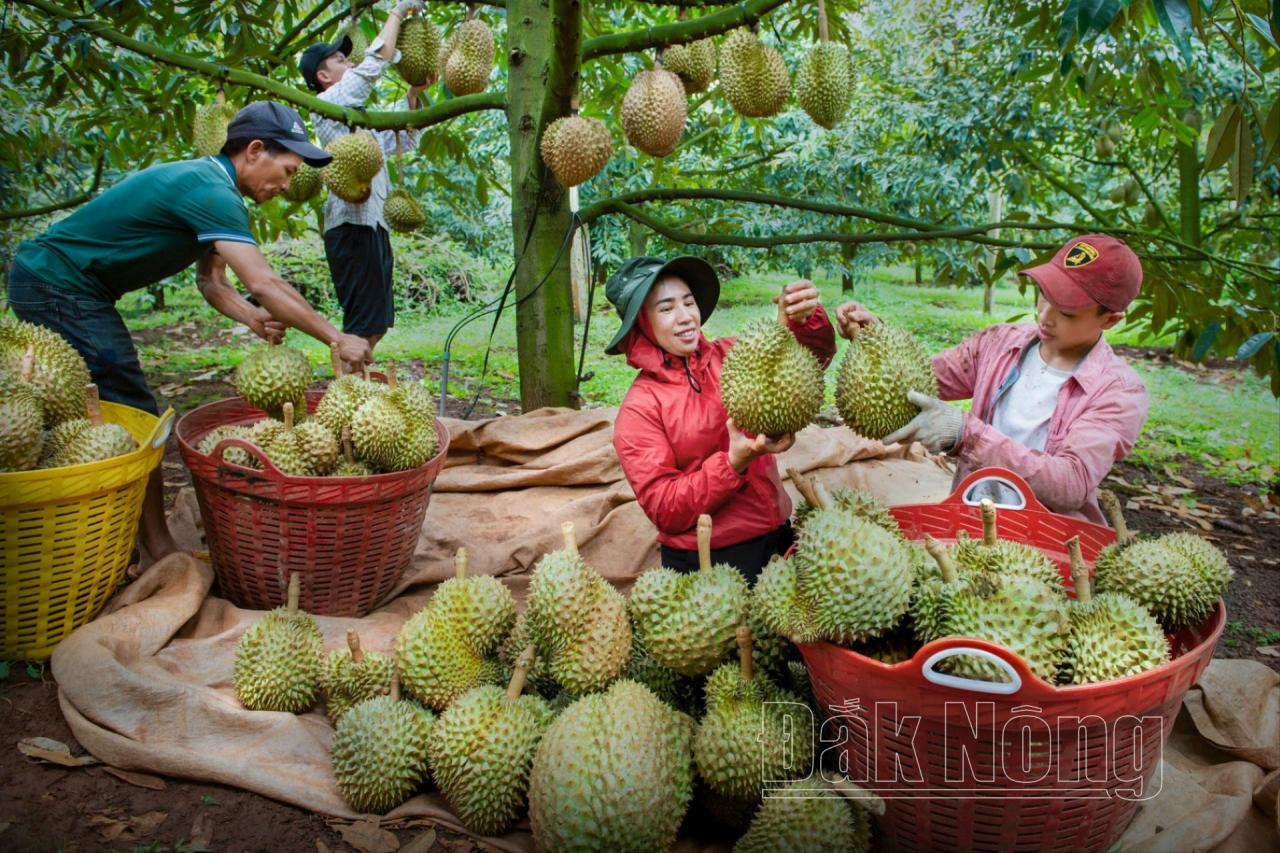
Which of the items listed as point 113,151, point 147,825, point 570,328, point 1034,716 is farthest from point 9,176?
point 1034,716

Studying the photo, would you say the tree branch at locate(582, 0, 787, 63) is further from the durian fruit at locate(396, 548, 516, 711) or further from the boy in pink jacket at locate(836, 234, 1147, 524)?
the durian fruit at locate(396, 548, 516, 711)

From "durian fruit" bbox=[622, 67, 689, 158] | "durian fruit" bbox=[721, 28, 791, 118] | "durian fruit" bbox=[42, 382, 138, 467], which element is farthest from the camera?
"durian fruit" bbox=[721, 28, 791, 118]

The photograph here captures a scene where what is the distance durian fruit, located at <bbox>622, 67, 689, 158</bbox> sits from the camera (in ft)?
12.0

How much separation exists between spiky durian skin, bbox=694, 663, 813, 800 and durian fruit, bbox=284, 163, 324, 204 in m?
4.17

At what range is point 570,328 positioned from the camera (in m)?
4.54

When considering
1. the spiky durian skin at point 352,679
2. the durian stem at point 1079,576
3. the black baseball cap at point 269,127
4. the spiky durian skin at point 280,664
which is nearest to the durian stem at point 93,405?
the spiky durian skin at point 280,664

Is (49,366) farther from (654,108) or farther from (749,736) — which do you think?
(749,736)

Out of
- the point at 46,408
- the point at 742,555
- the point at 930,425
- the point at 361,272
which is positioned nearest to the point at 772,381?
the point at 930,425

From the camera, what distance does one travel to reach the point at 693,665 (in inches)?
85.3

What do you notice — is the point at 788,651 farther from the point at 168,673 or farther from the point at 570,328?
the point at 570,328

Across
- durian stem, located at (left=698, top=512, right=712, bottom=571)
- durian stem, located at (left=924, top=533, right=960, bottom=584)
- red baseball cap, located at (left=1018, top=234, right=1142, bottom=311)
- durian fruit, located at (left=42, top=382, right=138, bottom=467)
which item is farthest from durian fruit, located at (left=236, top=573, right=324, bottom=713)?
red baseball cap, located at (left=1018, top=234, right=1142, bottom=311)

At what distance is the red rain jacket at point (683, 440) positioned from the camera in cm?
276

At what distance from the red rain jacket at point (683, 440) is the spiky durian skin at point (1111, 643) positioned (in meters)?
1.09

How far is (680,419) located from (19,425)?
2078mm
